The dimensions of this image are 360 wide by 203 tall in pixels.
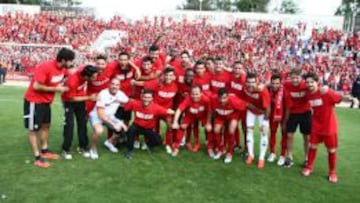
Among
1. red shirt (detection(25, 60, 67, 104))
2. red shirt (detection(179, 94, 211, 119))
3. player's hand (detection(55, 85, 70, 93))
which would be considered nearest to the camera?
red shirt (detection(25, 60, 67, 104))

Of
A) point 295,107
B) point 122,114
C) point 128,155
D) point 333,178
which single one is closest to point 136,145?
point 122,114

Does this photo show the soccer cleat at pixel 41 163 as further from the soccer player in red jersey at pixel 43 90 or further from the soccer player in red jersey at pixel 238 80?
the soccer player in red jersey at pixel 238 80

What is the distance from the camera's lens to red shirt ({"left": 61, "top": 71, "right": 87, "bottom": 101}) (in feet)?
26.2

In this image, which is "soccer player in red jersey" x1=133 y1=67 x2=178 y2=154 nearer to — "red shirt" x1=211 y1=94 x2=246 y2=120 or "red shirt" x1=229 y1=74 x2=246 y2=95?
"red shirt" x1=211 y1=94 x2=246 y2=120

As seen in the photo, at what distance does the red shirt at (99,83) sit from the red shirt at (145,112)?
543mm

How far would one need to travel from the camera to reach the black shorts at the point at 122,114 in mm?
9047

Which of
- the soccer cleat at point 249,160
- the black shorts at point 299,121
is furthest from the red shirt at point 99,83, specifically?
the black shorts at point 299,121

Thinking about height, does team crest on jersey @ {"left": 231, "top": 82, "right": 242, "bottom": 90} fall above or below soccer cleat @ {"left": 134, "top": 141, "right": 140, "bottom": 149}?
above

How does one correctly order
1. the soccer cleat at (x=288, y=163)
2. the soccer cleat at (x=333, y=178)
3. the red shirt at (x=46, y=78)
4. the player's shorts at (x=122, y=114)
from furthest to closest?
the player's shorts at (x=122, y=114) → the soccer cleat at (x=288, y=163) → the soccer cleat at (x=333, y=178) → the red shirt at (x=46, y=78)

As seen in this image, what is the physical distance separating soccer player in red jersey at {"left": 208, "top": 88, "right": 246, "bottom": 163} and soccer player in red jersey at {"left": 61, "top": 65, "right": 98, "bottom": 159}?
2.16 metres

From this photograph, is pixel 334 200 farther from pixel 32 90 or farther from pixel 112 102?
pixel 32 90

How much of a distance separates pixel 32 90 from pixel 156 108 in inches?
85.3

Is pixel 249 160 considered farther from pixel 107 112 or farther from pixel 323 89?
pixel 107 112

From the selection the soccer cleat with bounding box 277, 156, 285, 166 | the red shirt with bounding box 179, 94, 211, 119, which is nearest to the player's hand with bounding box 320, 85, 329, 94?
the soccer cleat with bounding box 277, 156, 285, 166
